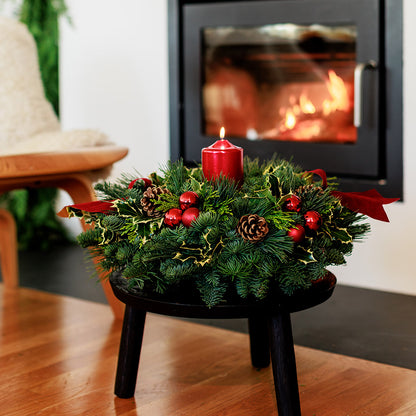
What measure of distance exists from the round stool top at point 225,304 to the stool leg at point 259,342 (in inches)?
12.3

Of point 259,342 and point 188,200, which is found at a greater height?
point 188,200

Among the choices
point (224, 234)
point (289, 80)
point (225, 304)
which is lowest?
point (225, 304)

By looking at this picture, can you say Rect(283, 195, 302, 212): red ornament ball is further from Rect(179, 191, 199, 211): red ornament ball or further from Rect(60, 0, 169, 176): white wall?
Rect(60, 0, 169, 176): white wall

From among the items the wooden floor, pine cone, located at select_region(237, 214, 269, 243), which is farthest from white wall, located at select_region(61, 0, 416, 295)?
pine cone, located at select_region(237, 214, 269, 243)

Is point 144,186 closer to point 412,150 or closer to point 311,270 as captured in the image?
point 311,270

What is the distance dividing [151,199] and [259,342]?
0.48 m

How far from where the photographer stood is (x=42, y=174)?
1683 mm

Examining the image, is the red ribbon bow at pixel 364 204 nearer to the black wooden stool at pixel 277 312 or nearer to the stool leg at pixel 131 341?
the black wooden stool at pixel 277 312

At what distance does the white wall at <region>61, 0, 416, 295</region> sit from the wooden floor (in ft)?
2.08

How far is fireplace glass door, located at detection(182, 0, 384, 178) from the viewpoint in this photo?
208 cm

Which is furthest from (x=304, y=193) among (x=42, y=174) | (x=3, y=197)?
(x=3, y=197)

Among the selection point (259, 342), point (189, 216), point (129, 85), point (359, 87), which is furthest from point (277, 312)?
point (129, 85)

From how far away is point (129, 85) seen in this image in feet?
8.60

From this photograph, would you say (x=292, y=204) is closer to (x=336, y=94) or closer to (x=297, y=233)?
(x=297, y=233)
